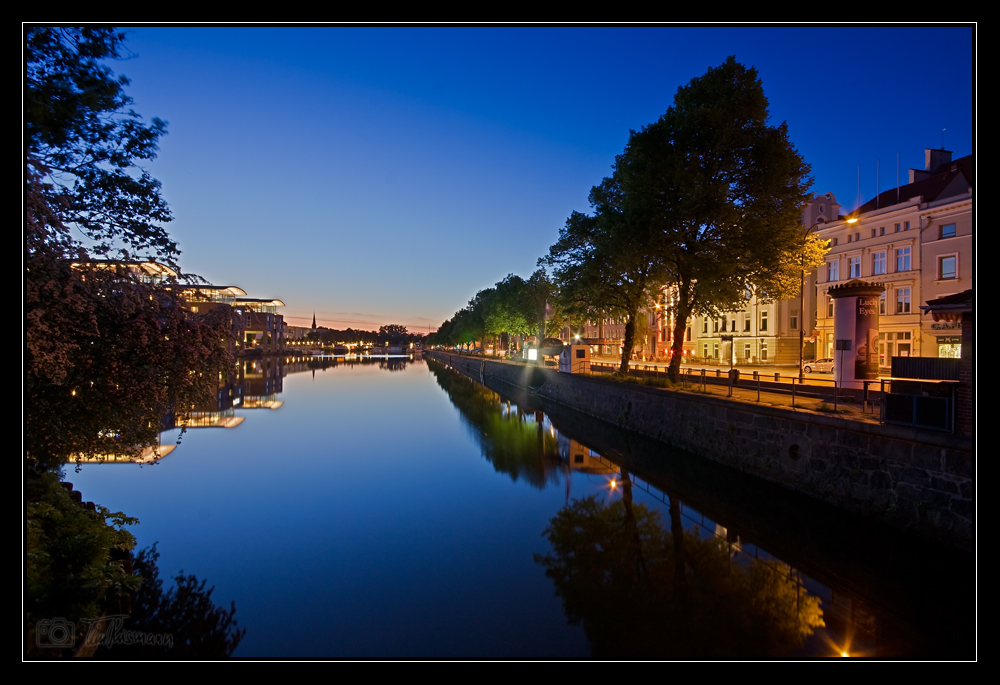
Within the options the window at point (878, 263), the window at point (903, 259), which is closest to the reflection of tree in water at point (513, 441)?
the window at point (903, 259)

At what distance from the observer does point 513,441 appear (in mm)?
26500

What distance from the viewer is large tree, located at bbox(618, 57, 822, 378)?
22031mm

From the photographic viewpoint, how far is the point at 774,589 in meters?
9.24

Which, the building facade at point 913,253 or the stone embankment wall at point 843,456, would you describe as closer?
the stone embankment wall at point 843,456

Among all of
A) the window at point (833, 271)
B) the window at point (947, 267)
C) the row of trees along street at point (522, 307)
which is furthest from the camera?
the row of trees along street at point (522, 307)

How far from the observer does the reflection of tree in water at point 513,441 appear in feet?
65.2

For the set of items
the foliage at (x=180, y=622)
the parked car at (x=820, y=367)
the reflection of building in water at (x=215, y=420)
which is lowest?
the reflection of building in water at (x=215, y=420)

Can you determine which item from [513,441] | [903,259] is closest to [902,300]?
[903,259]

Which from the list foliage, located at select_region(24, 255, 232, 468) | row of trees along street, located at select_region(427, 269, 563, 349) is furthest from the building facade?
foliage, located at select_region(24, 255, 232, 468)

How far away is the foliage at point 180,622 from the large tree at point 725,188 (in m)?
20.8

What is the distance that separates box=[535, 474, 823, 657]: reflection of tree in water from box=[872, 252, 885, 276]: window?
3817 centimetres

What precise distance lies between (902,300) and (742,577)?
128 ft

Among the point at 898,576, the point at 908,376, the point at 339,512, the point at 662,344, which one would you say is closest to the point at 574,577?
the point at 898,576

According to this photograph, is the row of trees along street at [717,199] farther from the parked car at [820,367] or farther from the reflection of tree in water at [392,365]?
the reflection of tree in water at [392,365]
